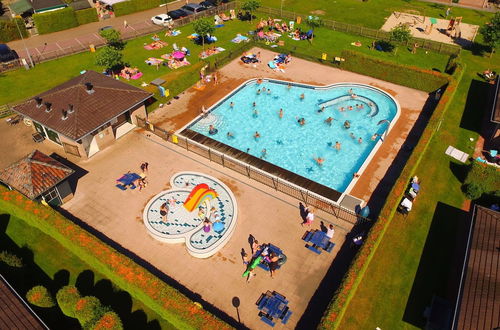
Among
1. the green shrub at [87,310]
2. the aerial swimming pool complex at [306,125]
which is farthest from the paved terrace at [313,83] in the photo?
the green shrub at [87,310]

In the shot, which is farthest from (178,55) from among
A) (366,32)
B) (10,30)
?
(366,32)

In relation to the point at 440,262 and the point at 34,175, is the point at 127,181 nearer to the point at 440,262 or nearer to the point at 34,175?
the point at 34,175

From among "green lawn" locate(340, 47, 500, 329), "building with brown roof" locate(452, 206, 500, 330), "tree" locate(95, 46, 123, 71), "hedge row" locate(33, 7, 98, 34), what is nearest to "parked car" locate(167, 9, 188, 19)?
"hedge row" locate(33, 7, 98, 34)

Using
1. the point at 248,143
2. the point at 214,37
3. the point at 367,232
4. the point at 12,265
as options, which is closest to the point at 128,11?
the point at 214,37

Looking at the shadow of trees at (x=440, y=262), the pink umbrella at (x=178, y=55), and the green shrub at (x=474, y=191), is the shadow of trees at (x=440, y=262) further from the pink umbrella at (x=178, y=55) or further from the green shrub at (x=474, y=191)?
the pink umbrella at (x=178, y=55)

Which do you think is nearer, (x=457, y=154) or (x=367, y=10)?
(x=457, y=154)

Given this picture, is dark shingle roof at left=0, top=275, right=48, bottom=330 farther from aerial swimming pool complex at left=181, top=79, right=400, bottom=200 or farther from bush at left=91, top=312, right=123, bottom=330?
aerial swimming pool complex at left=181, top=79, right=400, bottom=200

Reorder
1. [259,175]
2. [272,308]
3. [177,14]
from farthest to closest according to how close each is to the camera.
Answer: [177,14] → [259,175] → [272,308]

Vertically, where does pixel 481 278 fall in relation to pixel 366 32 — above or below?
below
